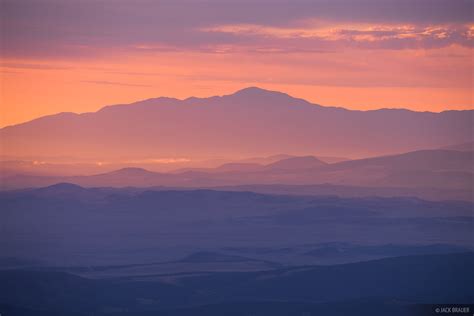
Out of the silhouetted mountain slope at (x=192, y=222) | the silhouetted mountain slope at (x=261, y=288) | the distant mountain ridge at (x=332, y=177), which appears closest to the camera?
the silhouetted mountain slope at (x=261, y=288)

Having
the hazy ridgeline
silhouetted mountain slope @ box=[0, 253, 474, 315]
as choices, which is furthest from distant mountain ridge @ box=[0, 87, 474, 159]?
silhouetted mountain slope @ box=[0, 253, 474, 315]

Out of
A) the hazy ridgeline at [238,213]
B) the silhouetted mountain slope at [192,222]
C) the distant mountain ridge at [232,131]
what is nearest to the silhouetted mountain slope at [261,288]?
the hazy ridgeline at [238,213]

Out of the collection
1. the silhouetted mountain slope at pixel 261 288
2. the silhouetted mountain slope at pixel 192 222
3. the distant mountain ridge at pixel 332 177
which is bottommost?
the silhouetted mountain slope at pixel 261 288

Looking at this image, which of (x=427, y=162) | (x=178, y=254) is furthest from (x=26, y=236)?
(x=427, y=162)

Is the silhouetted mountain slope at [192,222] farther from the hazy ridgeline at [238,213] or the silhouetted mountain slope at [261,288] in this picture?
the silhouetted mountain slope at [261,288]

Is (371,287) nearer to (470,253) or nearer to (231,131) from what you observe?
(470,253)
